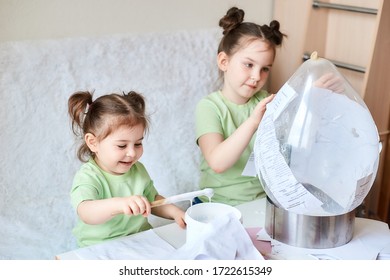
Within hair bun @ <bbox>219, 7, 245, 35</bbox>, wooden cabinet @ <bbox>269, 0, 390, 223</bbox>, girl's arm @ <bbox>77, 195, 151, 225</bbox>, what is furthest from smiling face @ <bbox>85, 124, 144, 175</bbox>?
wooden cabinet @ <bbox>269, 0, 390, 223</bbox>

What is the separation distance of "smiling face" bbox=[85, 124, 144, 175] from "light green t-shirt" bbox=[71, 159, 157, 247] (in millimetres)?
27

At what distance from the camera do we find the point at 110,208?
3.51 ft

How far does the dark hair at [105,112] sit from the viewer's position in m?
1.16

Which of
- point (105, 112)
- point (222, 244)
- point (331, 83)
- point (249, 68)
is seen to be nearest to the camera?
point (222, 244)

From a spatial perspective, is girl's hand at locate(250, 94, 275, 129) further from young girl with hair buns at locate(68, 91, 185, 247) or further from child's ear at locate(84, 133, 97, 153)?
child's ear at locate(84, 133, 97, 153)

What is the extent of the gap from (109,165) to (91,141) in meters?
0.07

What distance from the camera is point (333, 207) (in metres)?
1.03

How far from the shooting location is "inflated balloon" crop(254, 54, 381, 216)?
1.03 meters

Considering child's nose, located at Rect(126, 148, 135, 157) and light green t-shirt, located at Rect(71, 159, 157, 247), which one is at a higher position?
child's nose, located at Rect(126, 148, 135, 157)

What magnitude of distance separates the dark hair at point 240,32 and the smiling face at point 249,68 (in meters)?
0.02

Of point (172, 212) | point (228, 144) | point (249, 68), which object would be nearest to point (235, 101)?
point (249, 68)

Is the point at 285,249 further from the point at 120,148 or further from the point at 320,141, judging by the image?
the point at 120,148

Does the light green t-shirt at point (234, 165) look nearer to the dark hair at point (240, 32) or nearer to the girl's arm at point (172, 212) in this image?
the dark hair at point (240, 32)

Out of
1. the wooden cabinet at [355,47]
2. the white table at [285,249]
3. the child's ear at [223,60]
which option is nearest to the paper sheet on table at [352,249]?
the white table at [285,249]
